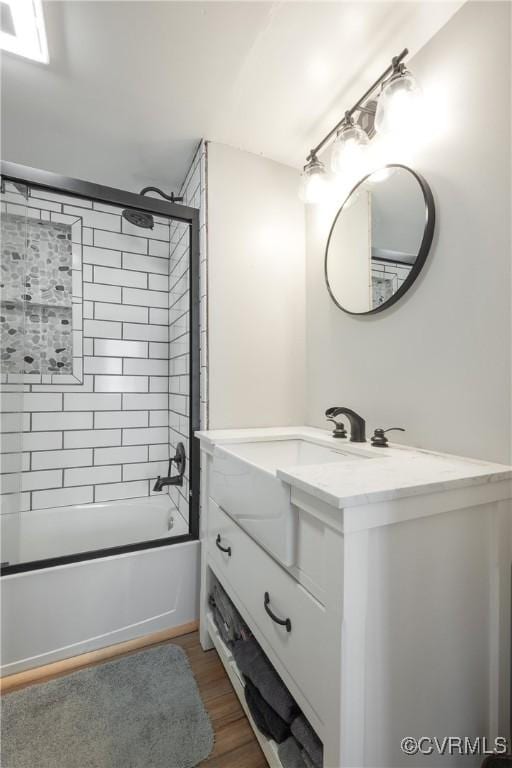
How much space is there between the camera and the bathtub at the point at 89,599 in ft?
4.19

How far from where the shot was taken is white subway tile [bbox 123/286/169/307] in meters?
2.27

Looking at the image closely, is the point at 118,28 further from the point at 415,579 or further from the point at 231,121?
the point at 415,579

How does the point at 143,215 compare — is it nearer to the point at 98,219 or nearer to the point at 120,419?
the point at 98,219

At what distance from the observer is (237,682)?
1136 mm

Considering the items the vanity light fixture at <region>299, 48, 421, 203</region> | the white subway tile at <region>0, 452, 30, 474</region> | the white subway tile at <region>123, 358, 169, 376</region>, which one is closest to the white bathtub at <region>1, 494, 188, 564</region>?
the white subway tile at <region>0, 452, 30, 474</region>

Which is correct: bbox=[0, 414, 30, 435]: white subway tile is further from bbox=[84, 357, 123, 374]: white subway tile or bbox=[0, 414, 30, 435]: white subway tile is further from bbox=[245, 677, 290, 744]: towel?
bbox=[245, 677, 290, 744]: towel

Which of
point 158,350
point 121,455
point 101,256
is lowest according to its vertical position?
point 121,455

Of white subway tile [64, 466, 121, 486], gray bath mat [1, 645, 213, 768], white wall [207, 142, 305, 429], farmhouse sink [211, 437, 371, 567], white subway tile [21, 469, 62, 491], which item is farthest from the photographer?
white subway tile [64, 466, 121, 486]

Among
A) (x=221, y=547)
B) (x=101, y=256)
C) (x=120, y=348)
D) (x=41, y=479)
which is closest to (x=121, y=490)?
(x=41, y=479)

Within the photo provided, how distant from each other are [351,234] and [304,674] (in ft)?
4.82

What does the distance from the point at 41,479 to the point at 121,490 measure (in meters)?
0.47

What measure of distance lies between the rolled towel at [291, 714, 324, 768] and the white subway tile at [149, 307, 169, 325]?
213cm

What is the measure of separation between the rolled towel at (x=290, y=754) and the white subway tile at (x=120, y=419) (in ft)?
5.83

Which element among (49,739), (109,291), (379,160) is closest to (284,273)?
(379,160)
